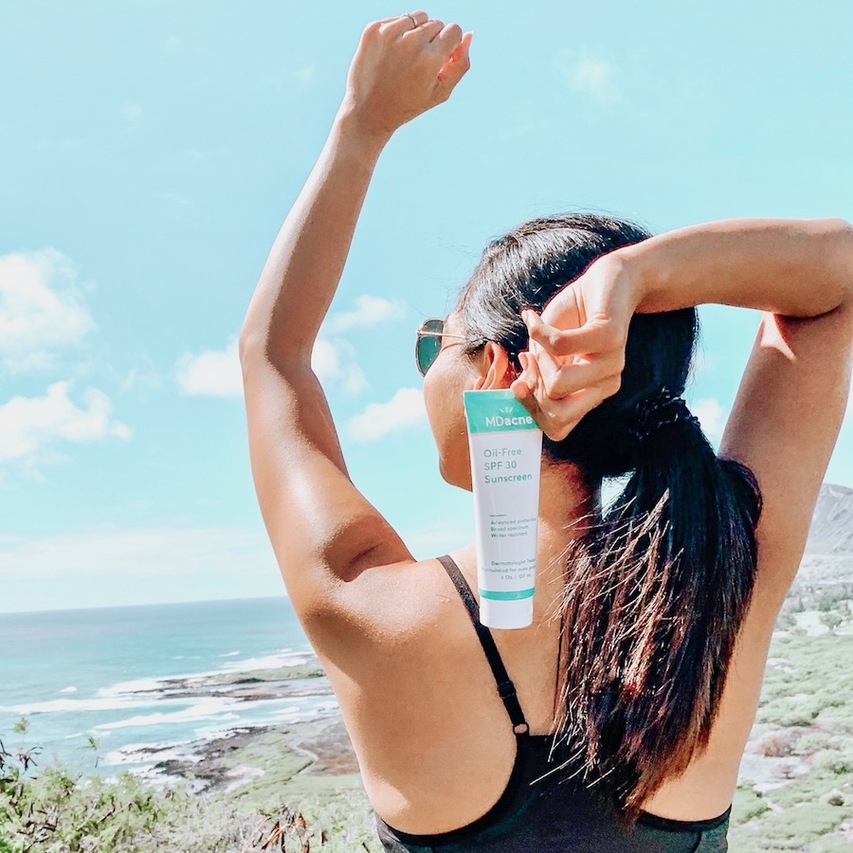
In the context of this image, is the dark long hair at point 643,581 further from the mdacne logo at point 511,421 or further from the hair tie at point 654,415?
the mdacne logo at point 511,421

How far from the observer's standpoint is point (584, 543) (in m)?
1.00

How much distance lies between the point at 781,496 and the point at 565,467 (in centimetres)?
30

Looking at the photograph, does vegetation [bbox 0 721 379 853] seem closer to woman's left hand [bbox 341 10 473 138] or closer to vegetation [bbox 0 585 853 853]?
vegetation [bbox 0 585 853 853]

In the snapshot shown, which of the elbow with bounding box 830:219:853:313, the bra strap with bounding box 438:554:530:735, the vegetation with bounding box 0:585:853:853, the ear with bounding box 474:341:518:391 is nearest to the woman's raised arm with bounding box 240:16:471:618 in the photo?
the bra strap with bounding box 438:554:530:735

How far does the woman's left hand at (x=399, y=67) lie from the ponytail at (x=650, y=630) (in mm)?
653

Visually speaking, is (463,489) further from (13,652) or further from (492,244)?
(13,652)

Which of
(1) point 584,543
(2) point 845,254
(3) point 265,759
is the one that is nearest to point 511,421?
(1) point 584,543

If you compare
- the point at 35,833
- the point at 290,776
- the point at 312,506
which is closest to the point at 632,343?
the point at 312,506

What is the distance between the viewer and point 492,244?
3.81ft

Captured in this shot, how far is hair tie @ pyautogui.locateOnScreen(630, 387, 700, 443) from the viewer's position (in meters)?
1.03

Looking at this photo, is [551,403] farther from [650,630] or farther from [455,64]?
[455,64]

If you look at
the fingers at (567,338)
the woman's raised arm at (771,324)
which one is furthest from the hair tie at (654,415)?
the fingers at (567,338)

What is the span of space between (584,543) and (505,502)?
0.14 meters

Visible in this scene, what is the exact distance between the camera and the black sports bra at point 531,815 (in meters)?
0.93
